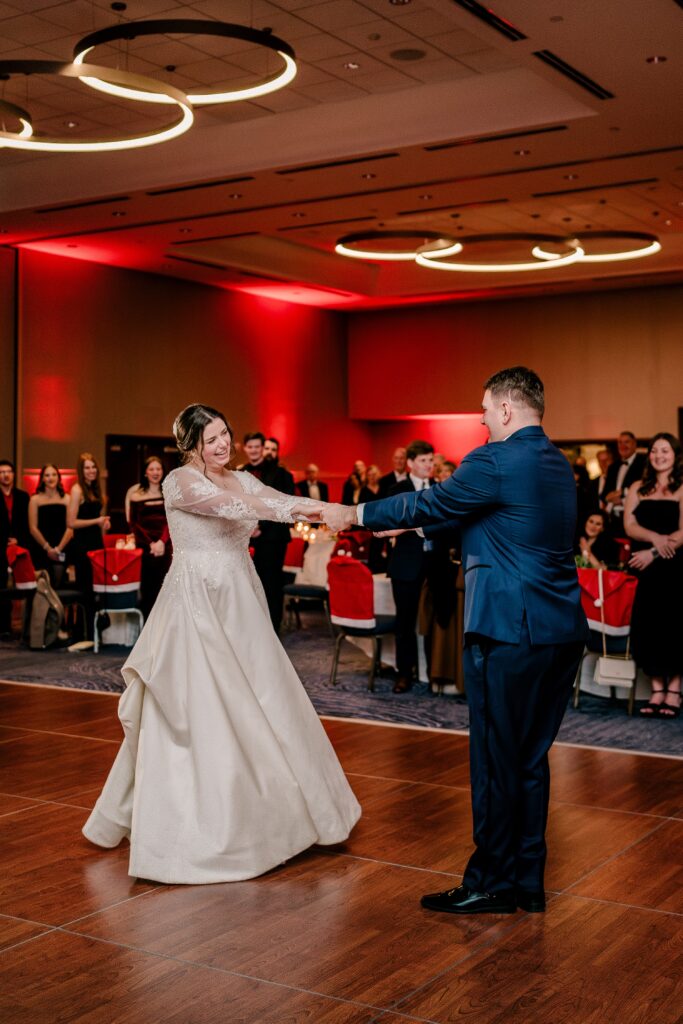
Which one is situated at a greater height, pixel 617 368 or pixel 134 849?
pixel 617 368

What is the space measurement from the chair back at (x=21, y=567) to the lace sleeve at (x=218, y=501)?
6047mm

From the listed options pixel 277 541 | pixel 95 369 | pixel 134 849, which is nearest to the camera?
pixel 134 849

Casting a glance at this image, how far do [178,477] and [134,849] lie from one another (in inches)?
54.1

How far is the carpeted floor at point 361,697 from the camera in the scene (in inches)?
258

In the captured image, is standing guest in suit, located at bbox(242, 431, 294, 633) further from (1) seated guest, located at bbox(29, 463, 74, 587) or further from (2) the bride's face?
(2) the bride's face

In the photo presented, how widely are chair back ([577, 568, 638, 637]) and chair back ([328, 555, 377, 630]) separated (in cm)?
145

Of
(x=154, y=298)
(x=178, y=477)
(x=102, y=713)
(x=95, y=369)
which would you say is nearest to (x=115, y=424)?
(x=95, y=369)

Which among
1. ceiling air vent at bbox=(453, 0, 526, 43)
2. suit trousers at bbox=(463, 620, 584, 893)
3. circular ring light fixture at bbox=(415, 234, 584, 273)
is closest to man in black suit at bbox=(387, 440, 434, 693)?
ceiling air vent at bbox=(453, 0, 526, 43)

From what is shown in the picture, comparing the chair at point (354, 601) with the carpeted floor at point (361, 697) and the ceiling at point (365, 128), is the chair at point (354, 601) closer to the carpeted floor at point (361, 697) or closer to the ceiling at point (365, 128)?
the carpeted floor at point (361, 697)

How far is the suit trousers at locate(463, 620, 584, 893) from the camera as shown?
366cm

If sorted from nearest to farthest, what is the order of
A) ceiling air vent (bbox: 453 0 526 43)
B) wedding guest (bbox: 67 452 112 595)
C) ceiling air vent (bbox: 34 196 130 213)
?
ceiling air vent (bbox: 453 0 526 43) < wedding guest (bbox: 67 452 112 595) < ceiling air vent (bbox: 34 196 130 213)

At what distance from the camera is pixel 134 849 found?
4.08 m

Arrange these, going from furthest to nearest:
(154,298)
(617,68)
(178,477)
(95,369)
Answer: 1. (154,298)
2. (95,369)
3. (617,68)
4. (178,477)

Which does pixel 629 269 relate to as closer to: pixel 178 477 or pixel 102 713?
pixel 102 713
